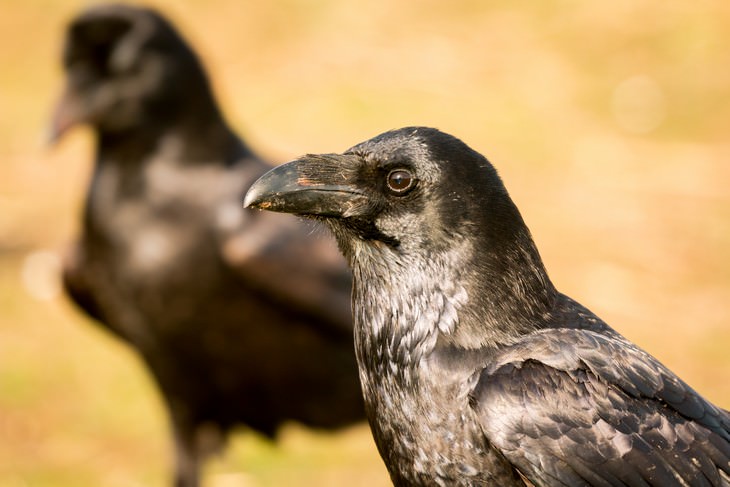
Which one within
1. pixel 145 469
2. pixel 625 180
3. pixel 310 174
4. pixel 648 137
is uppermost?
pixel 648 137

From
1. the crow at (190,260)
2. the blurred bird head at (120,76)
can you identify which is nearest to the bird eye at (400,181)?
the crow at (190,260)

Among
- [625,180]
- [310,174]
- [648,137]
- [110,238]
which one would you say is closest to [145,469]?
[110,238]

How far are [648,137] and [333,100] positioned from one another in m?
3.18

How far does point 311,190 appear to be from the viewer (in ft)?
10.1

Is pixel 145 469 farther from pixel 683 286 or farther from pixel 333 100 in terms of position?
pixel 333 100

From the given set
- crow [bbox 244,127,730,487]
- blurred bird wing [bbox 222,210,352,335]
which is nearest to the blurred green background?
blurred bird wing [bbox 222,210,352,335]

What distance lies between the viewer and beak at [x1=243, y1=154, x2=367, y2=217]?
3.05 m

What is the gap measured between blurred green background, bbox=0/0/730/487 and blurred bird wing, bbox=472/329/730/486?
3.32 m

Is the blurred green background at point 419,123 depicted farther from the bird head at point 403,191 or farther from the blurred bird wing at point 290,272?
the bird head at point 403,191

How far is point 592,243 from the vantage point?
1002cm

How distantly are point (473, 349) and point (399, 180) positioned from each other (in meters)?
0.45

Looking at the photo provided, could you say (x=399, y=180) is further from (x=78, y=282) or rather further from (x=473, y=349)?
(x=78, y=282)

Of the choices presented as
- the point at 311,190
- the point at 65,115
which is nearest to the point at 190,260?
the point at 65,115

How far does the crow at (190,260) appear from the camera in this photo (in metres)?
5.71
